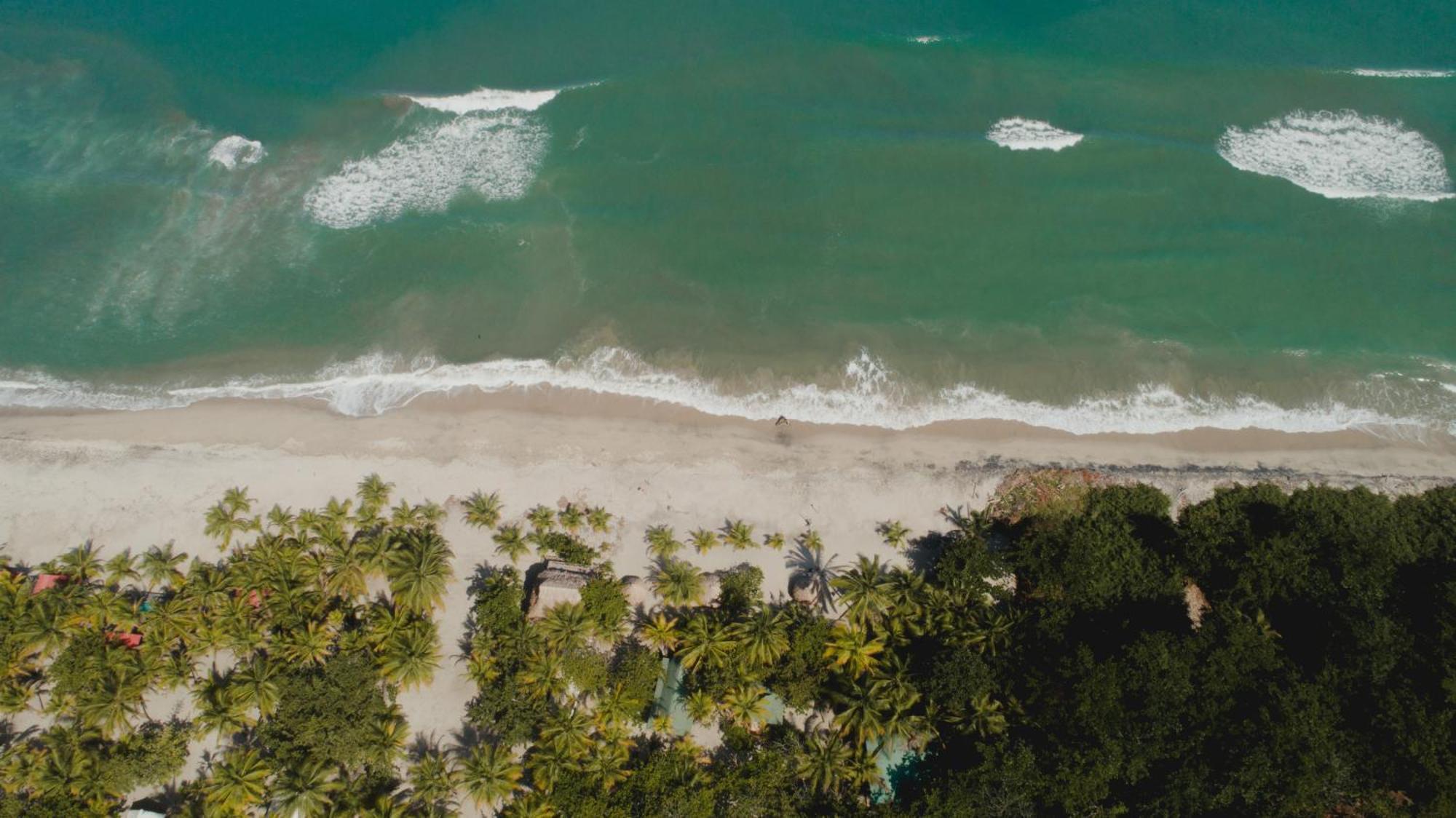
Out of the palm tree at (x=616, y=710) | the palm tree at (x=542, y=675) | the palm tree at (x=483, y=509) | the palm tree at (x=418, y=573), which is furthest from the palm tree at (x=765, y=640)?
the palm tree at (x=418, y=573)

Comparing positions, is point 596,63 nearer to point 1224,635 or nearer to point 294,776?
point 294,776

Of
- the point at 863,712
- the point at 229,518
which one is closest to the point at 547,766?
the point at 863,712

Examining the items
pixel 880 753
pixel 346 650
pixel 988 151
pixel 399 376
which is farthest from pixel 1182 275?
pixel 346 650

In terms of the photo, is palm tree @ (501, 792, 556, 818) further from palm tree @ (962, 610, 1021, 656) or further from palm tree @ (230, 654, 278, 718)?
palm tree @ (962, 610, 1021, 656)

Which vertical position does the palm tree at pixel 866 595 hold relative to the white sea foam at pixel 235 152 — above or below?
below

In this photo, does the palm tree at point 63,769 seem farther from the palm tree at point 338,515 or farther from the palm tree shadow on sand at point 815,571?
the palm tree shadow on sand at point 815,571

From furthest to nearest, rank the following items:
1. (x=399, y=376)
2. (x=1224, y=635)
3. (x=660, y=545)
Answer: (x=399, y=376)
(x=660, y=545)
(x=1224, y=635)

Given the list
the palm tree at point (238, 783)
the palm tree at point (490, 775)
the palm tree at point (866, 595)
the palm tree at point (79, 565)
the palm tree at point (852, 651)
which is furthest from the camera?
the palm tree at point (79, 565)

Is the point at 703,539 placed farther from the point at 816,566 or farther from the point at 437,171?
the point at 437,171
